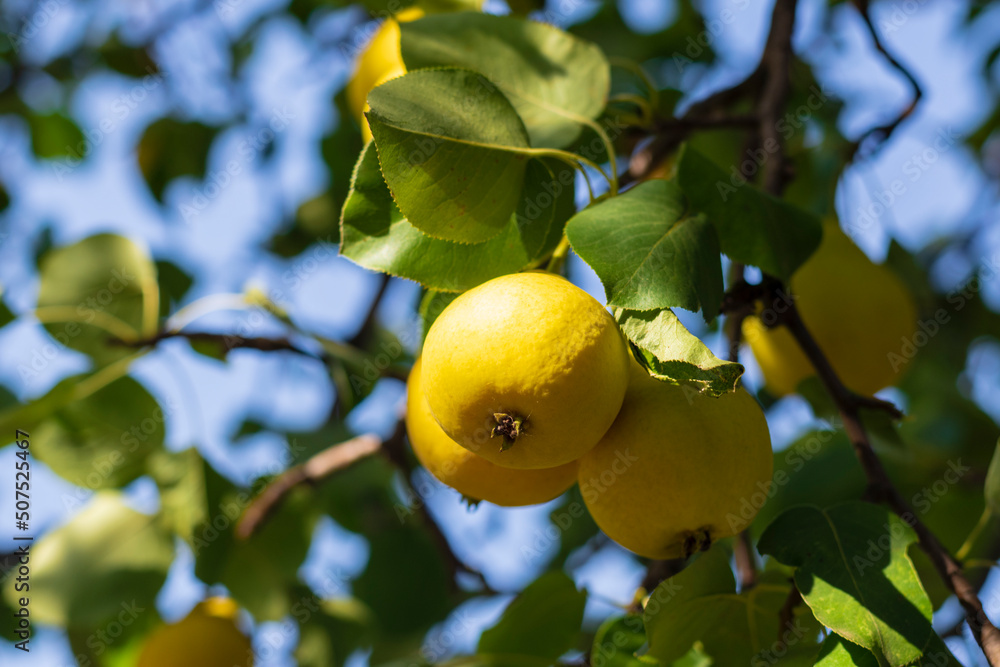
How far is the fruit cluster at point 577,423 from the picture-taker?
2.24ft

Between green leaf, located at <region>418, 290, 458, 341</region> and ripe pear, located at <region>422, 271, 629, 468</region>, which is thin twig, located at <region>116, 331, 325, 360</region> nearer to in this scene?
green leaf, located at <region>418, 290, 458, 341</region>

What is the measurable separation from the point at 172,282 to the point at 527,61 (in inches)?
56.5

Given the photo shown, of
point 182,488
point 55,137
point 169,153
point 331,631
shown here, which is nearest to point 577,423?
point 182,488

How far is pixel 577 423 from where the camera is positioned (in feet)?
2.30

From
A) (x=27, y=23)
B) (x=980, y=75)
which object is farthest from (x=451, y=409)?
(x=27, y=23)

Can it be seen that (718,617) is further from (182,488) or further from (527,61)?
(182,488)

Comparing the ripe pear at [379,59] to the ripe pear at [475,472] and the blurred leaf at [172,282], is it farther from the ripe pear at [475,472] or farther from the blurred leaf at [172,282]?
the blurred leaf at [172,282]

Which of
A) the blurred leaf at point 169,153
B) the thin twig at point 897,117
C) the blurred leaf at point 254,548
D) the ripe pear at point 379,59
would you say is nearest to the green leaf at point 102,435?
the blurred leaf at point 254,548

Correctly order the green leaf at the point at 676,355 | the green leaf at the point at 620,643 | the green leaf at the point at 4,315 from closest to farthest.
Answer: the green leaf at the point at 676,355
the green leaf at the point at 620,643
the green leaf at the point at 4,315

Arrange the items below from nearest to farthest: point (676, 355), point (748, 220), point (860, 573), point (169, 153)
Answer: point (676, 355) < point (860, 573) < point (748, 220) < point (169, 153)

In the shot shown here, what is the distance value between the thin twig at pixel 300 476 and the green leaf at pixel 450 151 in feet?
3.14

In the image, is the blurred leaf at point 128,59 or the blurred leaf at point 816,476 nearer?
the blurred leaf at point 816,476

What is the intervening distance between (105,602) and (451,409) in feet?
4.40

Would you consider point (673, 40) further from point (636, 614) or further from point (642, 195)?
point (636, 614)
